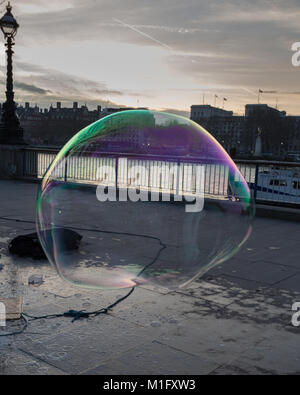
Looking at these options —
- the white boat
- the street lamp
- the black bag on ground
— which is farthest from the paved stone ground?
the street lamp

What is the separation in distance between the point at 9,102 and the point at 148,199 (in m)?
14.0

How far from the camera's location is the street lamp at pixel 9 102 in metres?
15.6

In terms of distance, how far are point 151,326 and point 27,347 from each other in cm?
106

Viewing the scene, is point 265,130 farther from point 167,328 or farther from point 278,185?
point 167,328

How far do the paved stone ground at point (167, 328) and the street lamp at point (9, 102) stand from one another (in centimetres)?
1184

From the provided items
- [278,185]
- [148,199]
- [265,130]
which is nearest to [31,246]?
[148,199]

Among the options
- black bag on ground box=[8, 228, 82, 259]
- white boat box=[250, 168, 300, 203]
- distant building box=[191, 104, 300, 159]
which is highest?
distant building box=[191, 104, 300, 159]

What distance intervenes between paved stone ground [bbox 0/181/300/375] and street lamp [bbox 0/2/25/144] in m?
11.8

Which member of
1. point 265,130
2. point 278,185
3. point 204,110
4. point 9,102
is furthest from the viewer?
point 265,130

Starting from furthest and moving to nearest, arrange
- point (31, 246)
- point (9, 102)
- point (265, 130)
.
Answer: point (265, 130), point (9, 102), point (31, 246)

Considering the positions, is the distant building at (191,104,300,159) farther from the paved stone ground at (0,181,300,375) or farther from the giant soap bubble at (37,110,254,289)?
the giant soap bubble at (37,110,254,289)

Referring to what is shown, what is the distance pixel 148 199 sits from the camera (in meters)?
3.97

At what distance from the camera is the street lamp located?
1560cm

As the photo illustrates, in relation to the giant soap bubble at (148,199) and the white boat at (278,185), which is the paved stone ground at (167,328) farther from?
the white boat at (278,185)
